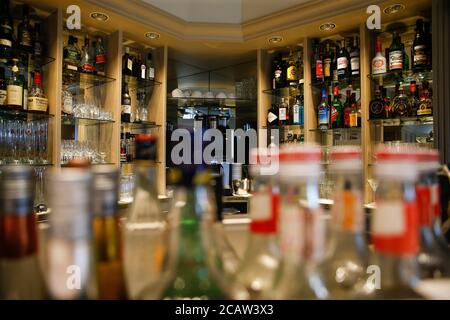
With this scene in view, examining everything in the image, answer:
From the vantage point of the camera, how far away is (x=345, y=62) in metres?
3.04

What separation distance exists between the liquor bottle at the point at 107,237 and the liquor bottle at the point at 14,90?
244 centimetres

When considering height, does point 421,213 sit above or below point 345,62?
below

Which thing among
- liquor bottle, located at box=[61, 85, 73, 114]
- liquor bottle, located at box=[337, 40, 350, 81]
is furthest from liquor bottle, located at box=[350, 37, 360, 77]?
liquor bottle, located at box=[61, 85, 73, 114]

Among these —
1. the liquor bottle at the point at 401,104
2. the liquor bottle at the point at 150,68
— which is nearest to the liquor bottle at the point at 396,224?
the liquor bottle at the point at 401,104

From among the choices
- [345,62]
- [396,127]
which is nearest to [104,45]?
[345,62]

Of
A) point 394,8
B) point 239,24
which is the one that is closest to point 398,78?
point 394,8

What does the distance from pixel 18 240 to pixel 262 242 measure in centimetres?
27

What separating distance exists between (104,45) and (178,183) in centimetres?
310

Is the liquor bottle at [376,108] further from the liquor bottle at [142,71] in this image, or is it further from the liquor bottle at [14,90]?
the liquor bottle at [14,90]

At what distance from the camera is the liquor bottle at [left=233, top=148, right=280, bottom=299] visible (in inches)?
16.6

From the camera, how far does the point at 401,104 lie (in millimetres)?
2822

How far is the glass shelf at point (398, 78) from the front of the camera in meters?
2.77
